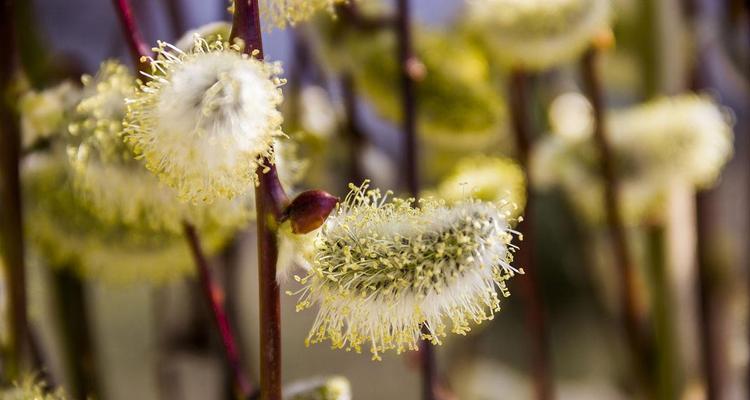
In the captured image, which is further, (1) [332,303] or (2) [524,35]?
(2) [524,35]

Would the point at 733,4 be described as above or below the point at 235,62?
above

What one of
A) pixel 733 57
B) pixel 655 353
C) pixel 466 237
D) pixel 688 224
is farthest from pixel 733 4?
pixel 466 237

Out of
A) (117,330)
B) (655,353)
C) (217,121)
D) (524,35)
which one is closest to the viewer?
(217,121)

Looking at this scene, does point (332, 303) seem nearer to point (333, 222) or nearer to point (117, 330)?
point (333, 222)

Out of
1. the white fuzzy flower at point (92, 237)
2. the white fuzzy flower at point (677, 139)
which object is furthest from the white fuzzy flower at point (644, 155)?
the white fuzzy flower at point (92, 237)

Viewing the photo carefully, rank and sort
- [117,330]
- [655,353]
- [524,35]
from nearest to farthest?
[524,35] < [655,353] < [117,330]

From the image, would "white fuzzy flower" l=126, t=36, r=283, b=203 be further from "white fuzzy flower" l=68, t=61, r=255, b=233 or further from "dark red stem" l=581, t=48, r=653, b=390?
"dark red stem" l=581, t=48, r=653, b=390

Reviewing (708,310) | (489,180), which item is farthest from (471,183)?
(708,310)

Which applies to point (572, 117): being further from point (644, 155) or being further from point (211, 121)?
point (211, 121)
